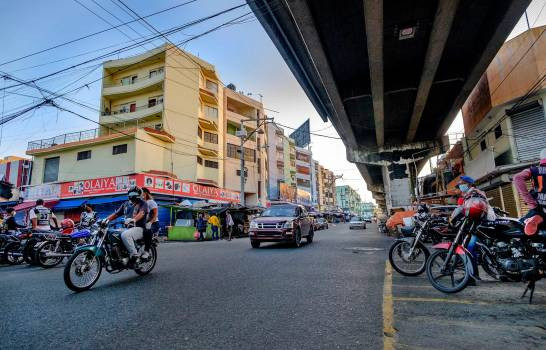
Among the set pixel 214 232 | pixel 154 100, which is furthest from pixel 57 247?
pixel 154 100

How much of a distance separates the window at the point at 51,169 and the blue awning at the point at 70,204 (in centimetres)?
394

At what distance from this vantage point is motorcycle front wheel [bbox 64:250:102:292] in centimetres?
479

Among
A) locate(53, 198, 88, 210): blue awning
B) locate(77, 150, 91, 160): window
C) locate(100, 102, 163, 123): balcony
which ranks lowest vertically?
locate(53, 198, 88, 210): blue awning

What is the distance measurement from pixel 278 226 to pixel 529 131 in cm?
1290

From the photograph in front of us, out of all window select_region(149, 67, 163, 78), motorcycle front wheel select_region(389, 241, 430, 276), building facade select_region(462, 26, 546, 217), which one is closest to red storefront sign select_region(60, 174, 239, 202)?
window select_region(149, 67, 163, 78)

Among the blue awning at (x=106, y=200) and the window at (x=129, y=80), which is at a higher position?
the window at (x=129, y=80)

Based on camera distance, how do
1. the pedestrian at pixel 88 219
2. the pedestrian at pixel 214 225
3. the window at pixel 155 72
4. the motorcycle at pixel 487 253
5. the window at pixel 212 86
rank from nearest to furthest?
the motorcycle at pixel 487 253, the pedestrian at pixel 88 219, the pedestrian at pixel 214 225, the window at pixel 155 72, the window at pixel 212 86

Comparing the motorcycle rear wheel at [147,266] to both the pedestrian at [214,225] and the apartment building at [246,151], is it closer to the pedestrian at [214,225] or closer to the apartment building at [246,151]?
the pedestrian at [214,225]

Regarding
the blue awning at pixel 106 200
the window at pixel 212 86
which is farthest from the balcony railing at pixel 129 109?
the blue awning at pixel 106 200

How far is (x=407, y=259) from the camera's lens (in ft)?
20.1

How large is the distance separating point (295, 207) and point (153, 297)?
29.0 feet

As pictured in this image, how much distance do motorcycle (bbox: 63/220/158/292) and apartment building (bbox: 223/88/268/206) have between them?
31.5 meters

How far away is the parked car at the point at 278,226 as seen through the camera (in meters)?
11.2

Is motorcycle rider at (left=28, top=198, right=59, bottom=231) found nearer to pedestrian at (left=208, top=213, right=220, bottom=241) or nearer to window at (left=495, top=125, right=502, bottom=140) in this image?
pedestrian at (left=208, top=213, right=220, bottom=241)
